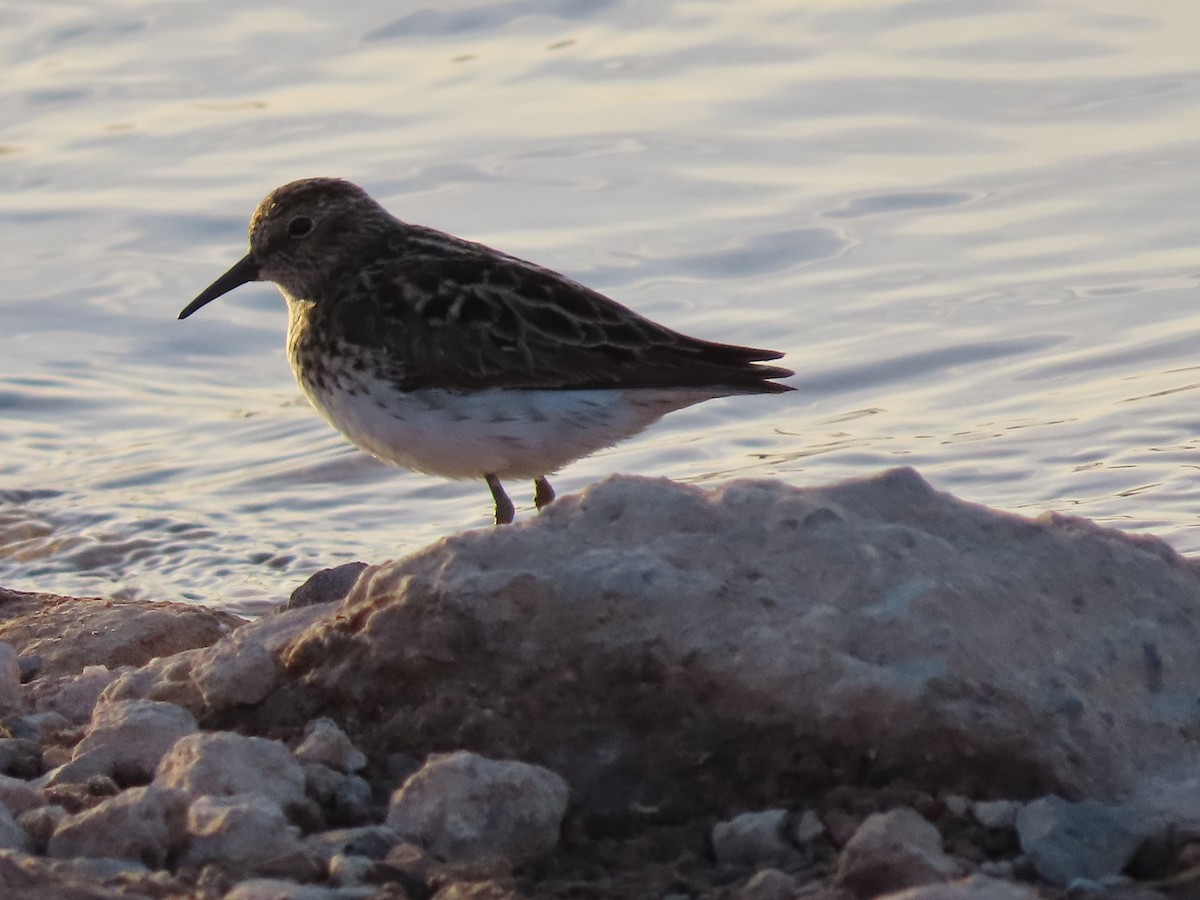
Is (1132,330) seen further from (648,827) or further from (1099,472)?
(648,827)

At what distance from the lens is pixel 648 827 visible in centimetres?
410

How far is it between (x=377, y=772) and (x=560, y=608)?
0.52 m

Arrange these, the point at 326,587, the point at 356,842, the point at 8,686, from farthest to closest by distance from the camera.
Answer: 1. the point at 326,587
2. the point at 8,686
3. the point at 356,842

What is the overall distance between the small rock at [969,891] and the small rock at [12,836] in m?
1.69

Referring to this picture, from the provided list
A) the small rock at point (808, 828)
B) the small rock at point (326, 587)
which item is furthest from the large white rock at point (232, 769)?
the small rock at point (326, 587)

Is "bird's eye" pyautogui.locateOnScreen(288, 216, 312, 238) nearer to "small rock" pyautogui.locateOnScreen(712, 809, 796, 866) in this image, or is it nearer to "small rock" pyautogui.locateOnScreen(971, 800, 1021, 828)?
"small rock" pyautogui.locateOnScreen(712, 809, 796, 866)

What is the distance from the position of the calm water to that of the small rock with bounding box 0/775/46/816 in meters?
3.96

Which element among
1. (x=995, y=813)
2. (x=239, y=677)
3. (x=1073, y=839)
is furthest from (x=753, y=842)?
(x=239, y=677)

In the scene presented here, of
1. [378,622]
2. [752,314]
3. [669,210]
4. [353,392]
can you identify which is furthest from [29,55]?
[378,622]

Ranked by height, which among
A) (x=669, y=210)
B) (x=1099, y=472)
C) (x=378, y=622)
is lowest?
(x=1099, y=472)

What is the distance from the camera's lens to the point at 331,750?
14.2 feet

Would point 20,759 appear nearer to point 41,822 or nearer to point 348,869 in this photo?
point 41,822

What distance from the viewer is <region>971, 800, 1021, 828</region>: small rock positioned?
3953 millimetres

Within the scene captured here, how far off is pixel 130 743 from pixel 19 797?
0.30 m
